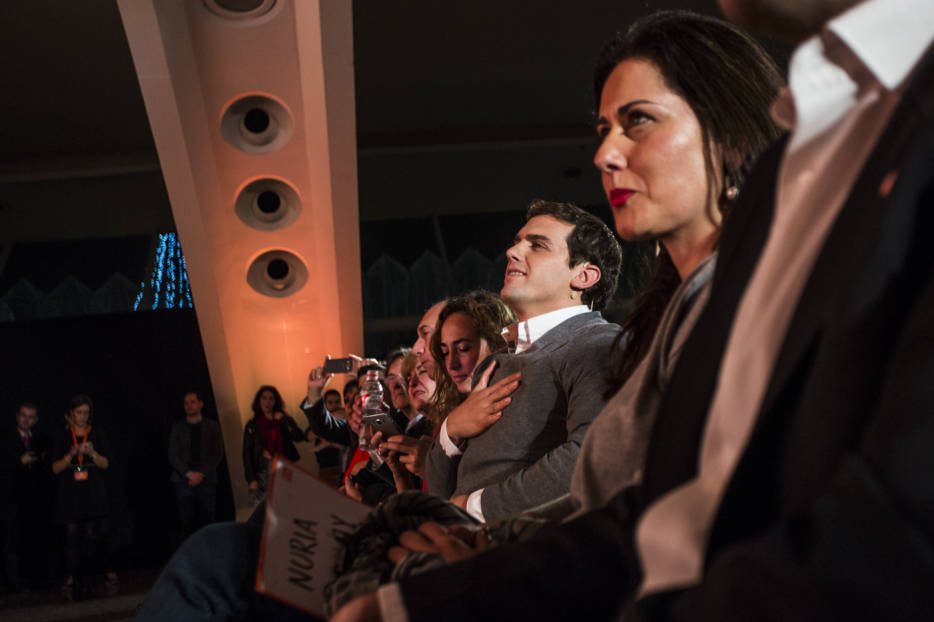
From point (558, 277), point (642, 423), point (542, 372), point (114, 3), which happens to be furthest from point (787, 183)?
point (114, 3)

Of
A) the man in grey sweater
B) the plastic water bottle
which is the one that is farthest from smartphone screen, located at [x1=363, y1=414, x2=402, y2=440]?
the man in grey sweater

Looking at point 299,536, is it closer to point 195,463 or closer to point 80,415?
point 80,415

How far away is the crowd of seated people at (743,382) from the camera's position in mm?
401

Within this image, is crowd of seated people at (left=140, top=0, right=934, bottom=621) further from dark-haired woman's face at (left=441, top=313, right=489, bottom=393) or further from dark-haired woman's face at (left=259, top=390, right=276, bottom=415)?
dark-haired woman's face at (left=259, top=390, right=276, bottom=415)

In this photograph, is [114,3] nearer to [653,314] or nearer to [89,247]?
[89,247]

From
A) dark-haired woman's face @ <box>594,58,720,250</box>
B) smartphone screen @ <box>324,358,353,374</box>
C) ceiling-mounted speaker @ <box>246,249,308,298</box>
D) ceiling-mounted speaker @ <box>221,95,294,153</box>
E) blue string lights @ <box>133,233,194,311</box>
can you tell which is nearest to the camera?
dark-haired woman's face @ <box>594,58,720,250</box>

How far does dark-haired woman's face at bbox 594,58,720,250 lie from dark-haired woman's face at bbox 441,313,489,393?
134 cm

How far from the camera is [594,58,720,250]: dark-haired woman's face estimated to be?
1.02 metres

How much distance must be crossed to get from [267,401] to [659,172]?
4.67 metres

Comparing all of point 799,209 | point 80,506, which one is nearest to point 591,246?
point 799,209

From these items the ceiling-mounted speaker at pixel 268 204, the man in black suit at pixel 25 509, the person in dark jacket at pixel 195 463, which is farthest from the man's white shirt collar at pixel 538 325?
the man in black suit at pixel 25 509

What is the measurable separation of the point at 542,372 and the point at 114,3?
14.7 feet

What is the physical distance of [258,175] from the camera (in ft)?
15.2

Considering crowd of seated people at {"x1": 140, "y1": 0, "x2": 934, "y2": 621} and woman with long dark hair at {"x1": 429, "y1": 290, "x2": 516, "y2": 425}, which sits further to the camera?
woman with long dark hair at {"x1": 429, "y1": 290, "x2": 516, "y2": 425}
